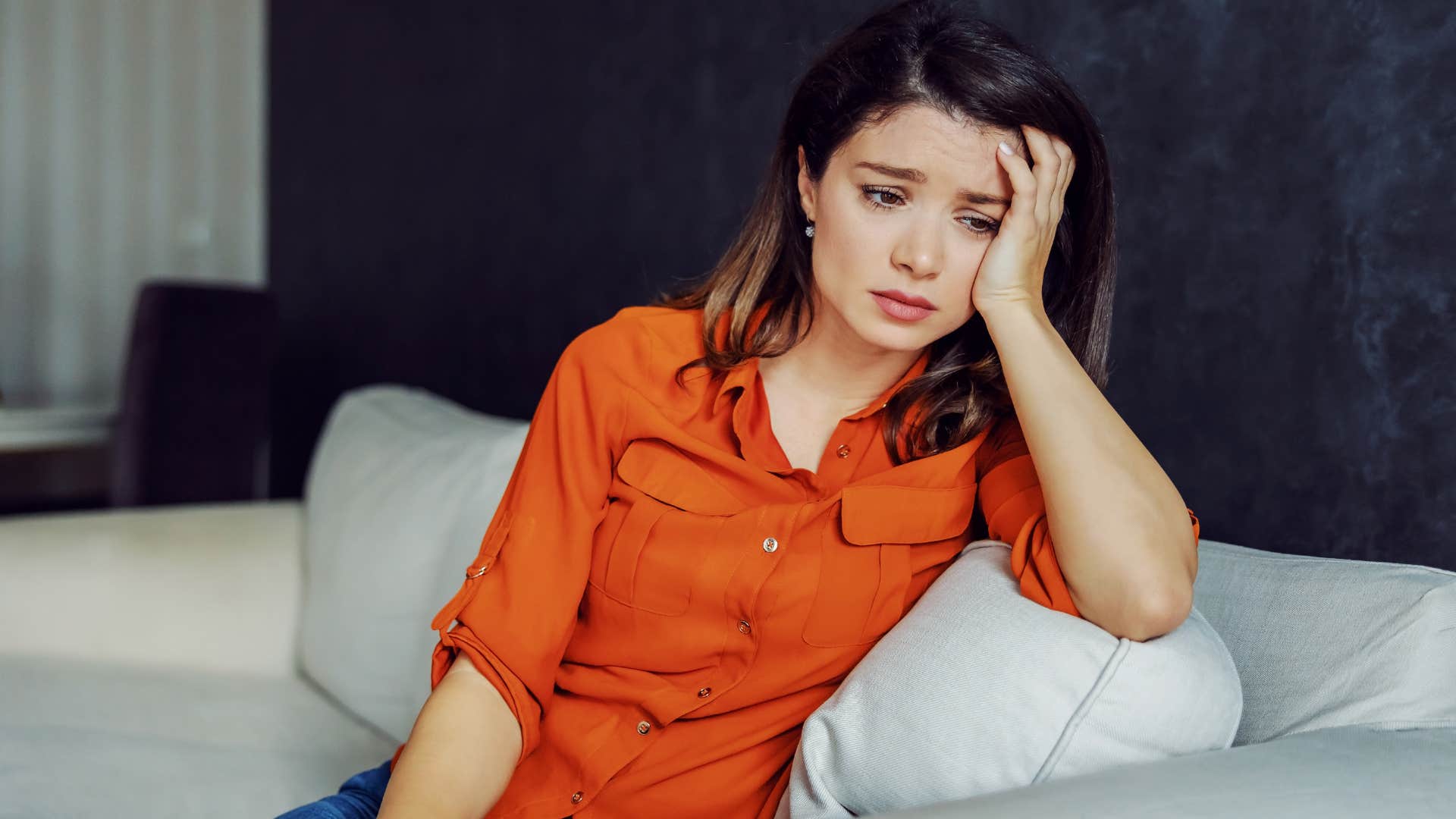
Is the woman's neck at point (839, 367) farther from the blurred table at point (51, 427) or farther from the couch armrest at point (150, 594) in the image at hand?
the blurred table at point (51, 427)

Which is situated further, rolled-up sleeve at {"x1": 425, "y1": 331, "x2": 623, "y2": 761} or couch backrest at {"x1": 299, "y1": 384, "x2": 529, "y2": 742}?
couch backrest at {"x1": 299, "y1": 384, "x2": 529, "y2": 742}

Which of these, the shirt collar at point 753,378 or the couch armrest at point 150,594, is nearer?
the shirt collar at point 753,378

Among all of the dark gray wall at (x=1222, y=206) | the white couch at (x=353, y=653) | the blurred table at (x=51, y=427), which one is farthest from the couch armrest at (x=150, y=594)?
the blurred table at (x=51, y=427)

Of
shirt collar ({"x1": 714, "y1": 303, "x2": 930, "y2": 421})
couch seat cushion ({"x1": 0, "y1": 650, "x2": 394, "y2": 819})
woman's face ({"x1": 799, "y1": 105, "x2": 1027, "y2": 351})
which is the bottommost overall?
couch seat cushion ({"x1": 0, "y1": 650, "x2": 394, "y2": 819})

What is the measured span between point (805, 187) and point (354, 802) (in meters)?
0.78

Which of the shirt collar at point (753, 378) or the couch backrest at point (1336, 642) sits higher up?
the shirt collar at point (753, 378)

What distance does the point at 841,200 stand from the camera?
3.88 ft

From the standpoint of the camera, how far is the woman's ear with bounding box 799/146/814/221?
1.29 meters

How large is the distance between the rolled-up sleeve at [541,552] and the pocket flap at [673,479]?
0.02 metres

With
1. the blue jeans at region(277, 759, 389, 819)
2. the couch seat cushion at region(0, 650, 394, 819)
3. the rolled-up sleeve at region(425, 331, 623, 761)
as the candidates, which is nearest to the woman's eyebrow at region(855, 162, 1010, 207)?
the rolled-up sleeve at region(425, 331, 623, 761)

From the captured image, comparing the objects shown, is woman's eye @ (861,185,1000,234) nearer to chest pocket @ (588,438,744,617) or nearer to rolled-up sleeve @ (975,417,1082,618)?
rolled-up sleeve @ (975,417,1082,618)

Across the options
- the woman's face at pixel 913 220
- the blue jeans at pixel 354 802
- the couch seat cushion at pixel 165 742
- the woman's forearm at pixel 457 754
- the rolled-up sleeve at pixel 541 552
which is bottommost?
the couch seat cushion at pixel 165 742

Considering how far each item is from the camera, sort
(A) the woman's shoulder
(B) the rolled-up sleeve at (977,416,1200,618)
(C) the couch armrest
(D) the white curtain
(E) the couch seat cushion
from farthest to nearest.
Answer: (D) the white curtain < (C) the couch armrest < (E) the couch seat cushion < (A) the woman's shoulder < (B) the rolled-up sleeve at (977,416,1200,618)

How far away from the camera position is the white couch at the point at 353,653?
867 mm
